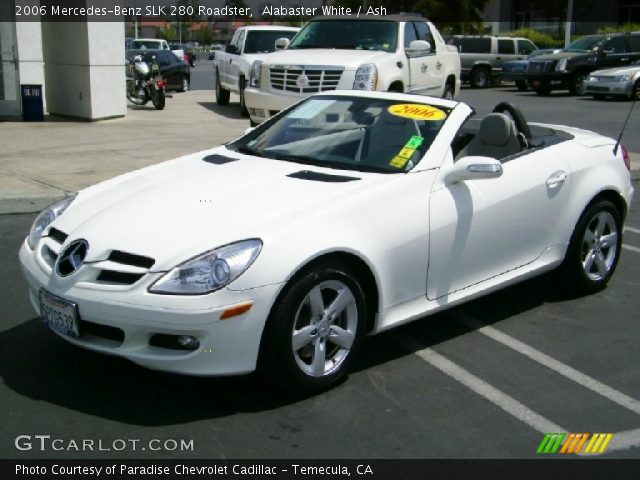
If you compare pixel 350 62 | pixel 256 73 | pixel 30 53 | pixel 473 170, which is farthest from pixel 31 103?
pixel 473 170

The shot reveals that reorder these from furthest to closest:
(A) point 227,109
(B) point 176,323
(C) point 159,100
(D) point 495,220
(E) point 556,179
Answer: (A) point 227,109, (C) point 159,100, (E) point 556,179, (D) point 495,220, (B) point 176,323

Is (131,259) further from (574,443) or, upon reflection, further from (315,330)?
(574,443)

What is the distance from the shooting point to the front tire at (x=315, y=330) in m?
3.90

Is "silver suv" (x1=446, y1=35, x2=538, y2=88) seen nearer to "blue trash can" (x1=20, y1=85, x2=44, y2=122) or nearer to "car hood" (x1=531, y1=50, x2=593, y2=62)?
"car hood" (x1=531, y1=50, x2=593, y2=62)

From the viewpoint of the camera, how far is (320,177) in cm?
465

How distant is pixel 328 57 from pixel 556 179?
706 cm

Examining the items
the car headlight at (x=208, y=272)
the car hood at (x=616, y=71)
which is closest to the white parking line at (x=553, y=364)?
the car headlight at (x=208, y=272)

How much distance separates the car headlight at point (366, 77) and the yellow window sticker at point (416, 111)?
20.8 feet

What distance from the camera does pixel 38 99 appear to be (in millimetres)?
14805

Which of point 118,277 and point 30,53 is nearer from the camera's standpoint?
point 118,277

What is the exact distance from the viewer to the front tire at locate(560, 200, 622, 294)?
571cm

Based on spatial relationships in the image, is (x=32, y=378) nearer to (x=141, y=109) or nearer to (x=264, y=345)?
(x=264, y=345)
